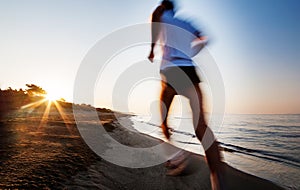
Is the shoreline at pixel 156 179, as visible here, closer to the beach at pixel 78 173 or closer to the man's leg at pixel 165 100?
the beach at pixel 78 173

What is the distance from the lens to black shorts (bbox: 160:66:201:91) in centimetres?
264

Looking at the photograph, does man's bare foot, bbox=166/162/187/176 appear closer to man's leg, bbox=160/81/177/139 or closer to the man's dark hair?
man's leg, bbox=160/81/177/139

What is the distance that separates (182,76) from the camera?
267 centimetres

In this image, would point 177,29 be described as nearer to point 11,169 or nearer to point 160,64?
point 160,64

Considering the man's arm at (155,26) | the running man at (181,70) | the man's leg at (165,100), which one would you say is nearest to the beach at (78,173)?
the running man at (181,70)

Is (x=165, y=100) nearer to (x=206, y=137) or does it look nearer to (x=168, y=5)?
(x=206, y=137)

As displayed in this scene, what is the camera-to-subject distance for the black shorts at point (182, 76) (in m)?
2.64

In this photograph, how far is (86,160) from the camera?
3875mm

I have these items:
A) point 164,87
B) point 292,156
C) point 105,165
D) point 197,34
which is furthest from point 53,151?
point 292,156

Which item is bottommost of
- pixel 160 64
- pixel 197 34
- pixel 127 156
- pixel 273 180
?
pixel 273 180

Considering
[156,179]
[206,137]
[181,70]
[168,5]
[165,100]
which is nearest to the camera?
[206,137]

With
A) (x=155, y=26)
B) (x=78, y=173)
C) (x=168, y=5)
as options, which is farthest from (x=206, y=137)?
(x=78, y=173)

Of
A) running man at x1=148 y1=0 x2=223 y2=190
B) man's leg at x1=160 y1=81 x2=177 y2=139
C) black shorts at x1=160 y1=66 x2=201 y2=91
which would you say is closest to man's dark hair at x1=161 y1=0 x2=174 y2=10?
running man at x1=148 y1=0 x2=223 y2=190

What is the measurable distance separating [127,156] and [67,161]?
147 cm
